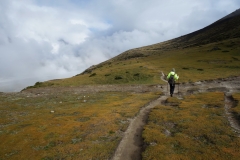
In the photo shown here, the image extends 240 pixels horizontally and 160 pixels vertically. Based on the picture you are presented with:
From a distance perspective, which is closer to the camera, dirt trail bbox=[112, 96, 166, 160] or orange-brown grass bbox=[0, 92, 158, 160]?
dirt trail bbox=[112, 96, 166, 160]

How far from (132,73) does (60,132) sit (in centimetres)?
5548

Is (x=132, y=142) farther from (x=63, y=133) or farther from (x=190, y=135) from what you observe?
(x=63, y=133)

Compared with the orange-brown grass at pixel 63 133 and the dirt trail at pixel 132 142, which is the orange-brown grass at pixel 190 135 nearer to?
the dirt trail at pixel 132 142

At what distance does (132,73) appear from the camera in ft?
251

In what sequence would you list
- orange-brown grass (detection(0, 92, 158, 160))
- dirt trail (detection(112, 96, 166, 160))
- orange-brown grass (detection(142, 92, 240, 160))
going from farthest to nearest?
orange-brown grass (detection(0, 92, 158, 160)) → dirt trail (detection(112, 96, 166, 160)) → orange-brown grass (detection(142, 92, 240, 160))

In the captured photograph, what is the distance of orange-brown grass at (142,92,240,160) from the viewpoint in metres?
16.1

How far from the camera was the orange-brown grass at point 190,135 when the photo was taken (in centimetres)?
1611

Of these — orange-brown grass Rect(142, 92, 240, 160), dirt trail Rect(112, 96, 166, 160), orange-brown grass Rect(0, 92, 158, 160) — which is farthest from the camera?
orange-brown grass Rect(0, 92, 158, 160)

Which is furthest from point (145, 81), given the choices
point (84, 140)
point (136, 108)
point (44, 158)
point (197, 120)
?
point (44, 158)

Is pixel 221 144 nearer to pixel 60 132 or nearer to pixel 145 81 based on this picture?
pixel 60 132

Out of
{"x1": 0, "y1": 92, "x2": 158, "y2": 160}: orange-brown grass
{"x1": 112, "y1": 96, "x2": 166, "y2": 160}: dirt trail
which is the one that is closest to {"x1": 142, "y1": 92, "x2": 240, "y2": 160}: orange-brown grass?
{"x1": 112, "y1": 96, "x2": 166, "y2": 160}: dirt trail

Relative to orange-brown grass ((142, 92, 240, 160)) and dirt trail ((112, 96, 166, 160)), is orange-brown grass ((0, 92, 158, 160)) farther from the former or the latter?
orange-brown grass ((142, 92, 240, 160))

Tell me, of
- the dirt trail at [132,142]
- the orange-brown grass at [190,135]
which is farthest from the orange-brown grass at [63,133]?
the orange-brown grass at [190,135]

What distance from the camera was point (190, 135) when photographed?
19.9m
